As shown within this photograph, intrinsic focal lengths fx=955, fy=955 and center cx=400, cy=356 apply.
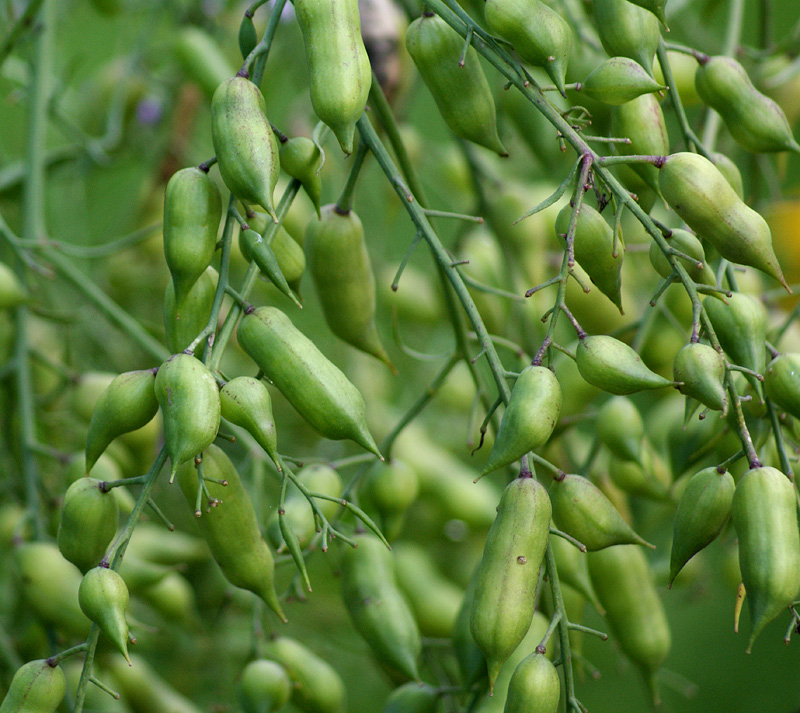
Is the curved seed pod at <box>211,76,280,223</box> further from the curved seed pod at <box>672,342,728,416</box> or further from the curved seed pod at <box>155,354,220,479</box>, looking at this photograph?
the curved seed pod at <box>672,342,728,416</box>

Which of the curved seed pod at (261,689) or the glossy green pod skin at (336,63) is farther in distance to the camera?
the curved seed pod at (261,689)

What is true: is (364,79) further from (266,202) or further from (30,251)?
(30,251)

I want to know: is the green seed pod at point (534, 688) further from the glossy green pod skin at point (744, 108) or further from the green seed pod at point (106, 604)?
the glossy green pod skin at point (744, 108)

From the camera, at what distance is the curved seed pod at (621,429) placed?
23.1 inches

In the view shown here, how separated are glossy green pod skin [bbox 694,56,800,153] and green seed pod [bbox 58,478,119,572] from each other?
380 millimetres

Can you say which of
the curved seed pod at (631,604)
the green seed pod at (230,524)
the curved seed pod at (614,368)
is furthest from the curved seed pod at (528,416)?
the curved seed pod at (631,604)

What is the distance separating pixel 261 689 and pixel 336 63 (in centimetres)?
37

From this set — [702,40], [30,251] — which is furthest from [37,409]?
[702,40]

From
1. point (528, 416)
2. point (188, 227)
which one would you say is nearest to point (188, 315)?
point (188, 227)

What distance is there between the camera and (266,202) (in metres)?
0.40

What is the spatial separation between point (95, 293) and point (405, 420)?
26 centimetres

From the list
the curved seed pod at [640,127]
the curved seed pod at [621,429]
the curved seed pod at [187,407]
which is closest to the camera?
the curved seed pod at [187,407]

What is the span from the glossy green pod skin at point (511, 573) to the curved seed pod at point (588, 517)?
0.04m

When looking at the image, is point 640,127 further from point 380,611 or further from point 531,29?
point 380,611
